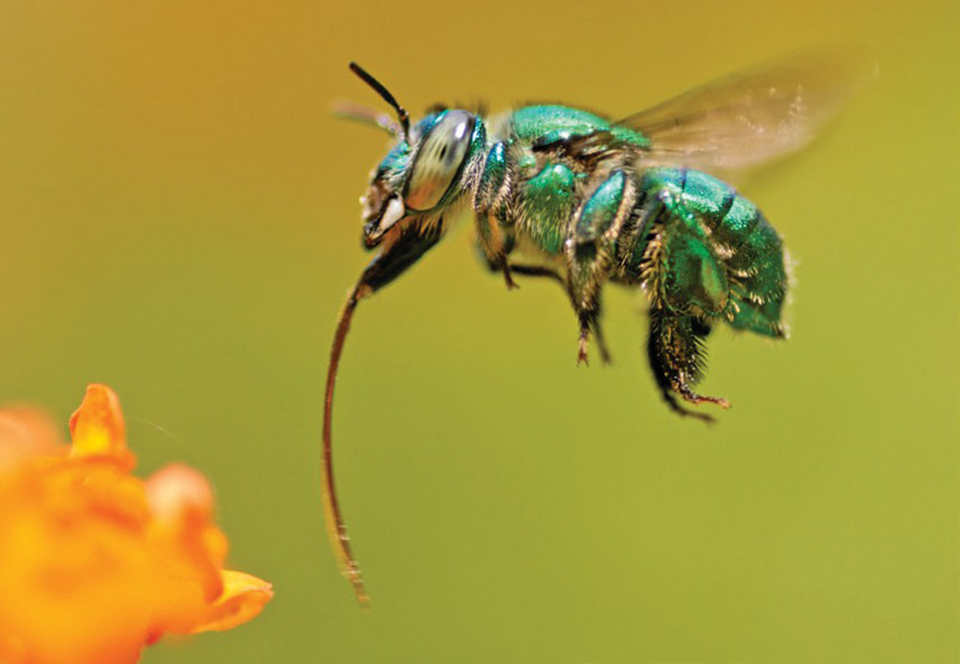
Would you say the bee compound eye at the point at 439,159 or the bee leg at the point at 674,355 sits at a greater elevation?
the bee compound eye at the point at 439,159

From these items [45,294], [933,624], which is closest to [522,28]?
[45,294]

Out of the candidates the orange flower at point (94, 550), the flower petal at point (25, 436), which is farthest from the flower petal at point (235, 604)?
the flower petal at point (25, 436)

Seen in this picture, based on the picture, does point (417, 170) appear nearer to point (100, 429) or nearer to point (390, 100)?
point (390, 100)

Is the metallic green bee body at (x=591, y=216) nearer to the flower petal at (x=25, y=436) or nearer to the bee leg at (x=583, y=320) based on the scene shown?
the bee leg at (x=583, y=320)

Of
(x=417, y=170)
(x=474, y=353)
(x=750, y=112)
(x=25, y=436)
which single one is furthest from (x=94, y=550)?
(x=474, y=353)

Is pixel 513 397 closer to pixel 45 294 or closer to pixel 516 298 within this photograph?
pixel 516 298

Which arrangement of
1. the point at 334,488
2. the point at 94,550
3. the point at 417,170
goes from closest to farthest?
the point at 94,550 → the point at 334,488 → the point at 417,170
